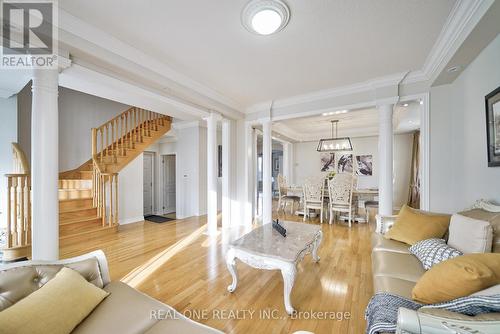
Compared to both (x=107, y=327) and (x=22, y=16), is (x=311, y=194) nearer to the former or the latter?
(x=107, y=327)

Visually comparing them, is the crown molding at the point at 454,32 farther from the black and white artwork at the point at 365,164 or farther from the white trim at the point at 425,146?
the black and white artwork at the point at 365,164

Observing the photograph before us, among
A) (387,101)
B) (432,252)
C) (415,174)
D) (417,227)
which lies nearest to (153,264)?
(432,252)

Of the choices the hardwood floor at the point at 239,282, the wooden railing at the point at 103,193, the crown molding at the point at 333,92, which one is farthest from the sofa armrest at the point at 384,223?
the wooden railing at the point at 103,193

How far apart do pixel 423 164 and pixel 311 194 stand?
2.28m

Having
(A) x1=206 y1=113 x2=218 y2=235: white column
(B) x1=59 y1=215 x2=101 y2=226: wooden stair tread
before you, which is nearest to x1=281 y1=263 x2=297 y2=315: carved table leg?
(A) x1=206 y1=113 x2=218 y2=235: white column

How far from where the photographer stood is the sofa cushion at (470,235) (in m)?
1.45

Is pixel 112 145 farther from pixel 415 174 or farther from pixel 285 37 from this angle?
pixel 415 174

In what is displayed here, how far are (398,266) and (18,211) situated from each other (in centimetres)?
431

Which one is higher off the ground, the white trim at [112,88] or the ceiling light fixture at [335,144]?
the white trim at [112,88]

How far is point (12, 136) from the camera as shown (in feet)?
11.1

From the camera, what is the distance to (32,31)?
182 cm

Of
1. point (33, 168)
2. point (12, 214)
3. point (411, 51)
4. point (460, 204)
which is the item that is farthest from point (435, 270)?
point (12, 214)

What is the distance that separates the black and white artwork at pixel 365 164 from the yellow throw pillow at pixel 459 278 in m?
6.21

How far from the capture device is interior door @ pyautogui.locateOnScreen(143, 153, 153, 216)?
6309 millimetres
